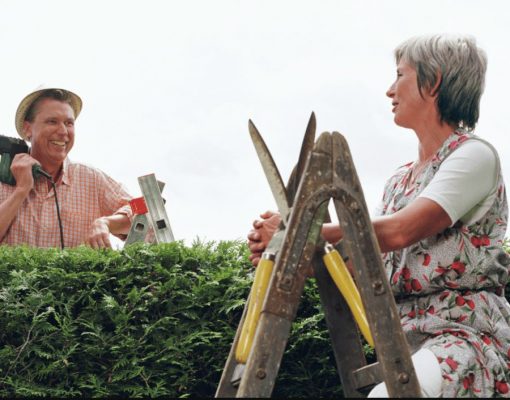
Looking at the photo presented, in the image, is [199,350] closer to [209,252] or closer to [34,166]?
[209,252]

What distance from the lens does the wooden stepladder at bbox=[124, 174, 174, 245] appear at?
5793 mm

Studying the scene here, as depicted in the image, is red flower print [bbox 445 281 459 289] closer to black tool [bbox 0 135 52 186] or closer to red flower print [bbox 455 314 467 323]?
red flower print [bbox 455 314 467 323]

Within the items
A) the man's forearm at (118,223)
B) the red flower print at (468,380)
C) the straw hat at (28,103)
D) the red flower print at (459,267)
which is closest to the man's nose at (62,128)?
the straw hat at (28,103)

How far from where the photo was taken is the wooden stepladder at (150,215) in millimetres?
5793

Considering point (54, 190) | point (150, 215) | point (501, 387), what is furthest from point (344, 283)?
point (54, 190)

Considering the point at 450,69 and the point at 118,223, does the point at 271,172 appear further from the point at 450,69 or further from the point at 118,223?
the point at 118,223

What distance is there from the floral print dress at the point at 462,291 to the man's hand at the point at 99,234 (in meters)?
3.25

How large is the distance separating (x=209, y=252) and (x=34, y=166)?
2.62 meters

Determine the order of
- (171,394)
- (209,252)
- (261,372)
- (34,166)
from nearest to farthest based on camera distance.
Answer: (261,372) → (171,394) → (209,252) → (34,166)

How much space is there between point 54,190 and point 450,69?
13.3 feet

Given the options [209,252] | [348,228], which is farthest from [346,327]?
[209,252]

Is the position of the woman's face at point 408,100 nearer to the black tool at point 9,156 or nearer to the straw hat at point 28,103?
the black tool at point 9,156

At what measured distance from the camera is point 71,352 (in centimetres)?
435

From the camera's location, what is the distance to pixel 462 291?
325cm
